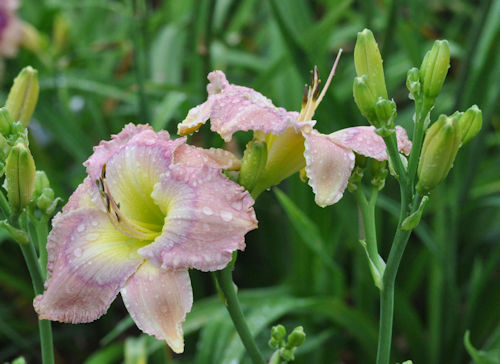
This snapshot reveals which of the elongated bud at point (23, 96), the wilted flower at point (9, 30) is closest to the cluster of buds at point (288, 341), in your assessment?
the elongated bud at point (23, 96)

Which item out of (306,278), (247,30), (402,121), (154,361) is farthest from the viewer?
(247,30)

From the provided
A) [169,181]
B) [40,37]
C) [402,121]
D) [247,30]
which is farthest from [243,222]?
[247,30]

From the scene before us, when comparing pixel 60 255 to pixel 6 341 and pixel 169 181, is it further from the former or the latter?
pixel 6 341

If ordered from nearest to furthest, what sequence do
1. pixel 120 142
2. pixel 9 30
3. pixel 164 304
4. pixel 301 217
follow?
pixel 164 304, pixel 120 142, pixel 301 217, pixel 9 30

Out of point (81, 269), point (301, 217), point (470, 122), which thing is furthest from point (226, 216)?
point (301, 217)

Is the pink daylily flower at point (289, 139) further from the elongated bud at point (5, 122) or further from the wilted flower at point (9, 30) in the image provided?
the wilted flower at point (9, 30)

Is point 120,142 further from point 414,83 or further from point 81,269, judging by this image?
point 414,83
